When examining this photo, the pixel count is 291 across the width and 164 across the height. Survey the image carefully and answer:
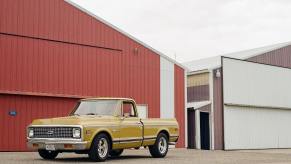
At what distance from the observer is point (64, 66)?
22078 millimetres

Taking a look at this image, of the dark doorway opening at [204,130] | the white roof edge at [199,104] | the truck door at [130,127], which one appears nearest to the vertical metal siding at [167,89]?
the white roof edge at [199,104]

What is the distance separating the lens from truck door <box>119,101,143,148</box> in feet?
50.3

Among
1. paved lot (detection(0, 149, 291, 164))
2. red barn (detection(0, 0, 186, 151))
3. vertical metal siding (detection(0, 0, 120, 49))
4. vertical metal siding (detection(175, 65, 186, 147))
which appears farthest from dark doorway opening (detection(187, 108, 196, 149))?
paved lot (detection(0, 149, 291, 164))

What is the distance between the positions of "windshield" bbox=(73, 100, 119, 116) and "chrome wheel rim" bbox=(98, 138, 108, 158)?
1.00m

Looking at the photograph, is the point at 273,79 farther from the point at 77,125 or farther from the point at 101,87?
the point at 77,125

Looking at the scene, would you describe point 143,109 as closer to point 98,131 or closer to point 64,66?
point 64,66

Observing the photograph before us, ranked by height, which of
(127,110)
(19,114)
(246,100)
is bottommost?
(19,114)

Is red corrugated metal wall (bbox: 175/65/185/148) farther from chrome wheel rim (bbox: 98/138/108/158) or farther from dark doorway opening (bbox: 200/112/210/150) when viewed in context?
chrome wheel rim (bbox: 98/138/108/158)

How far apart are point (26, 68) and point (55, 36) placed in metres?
1.97

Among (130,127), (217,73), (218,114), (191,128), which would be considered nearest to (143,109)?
(191,128)

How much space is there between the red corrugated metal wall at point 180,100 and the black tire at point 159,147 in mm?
8487

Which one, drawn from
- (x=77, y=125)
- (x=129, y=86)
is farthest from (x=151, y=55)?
(x=77, y=125)

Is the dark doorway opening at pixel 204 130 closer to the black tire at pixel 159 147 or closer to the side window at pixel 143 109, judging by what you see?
the side window at pixel 143 109

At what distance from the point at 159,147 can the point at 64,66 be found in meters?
6.97
